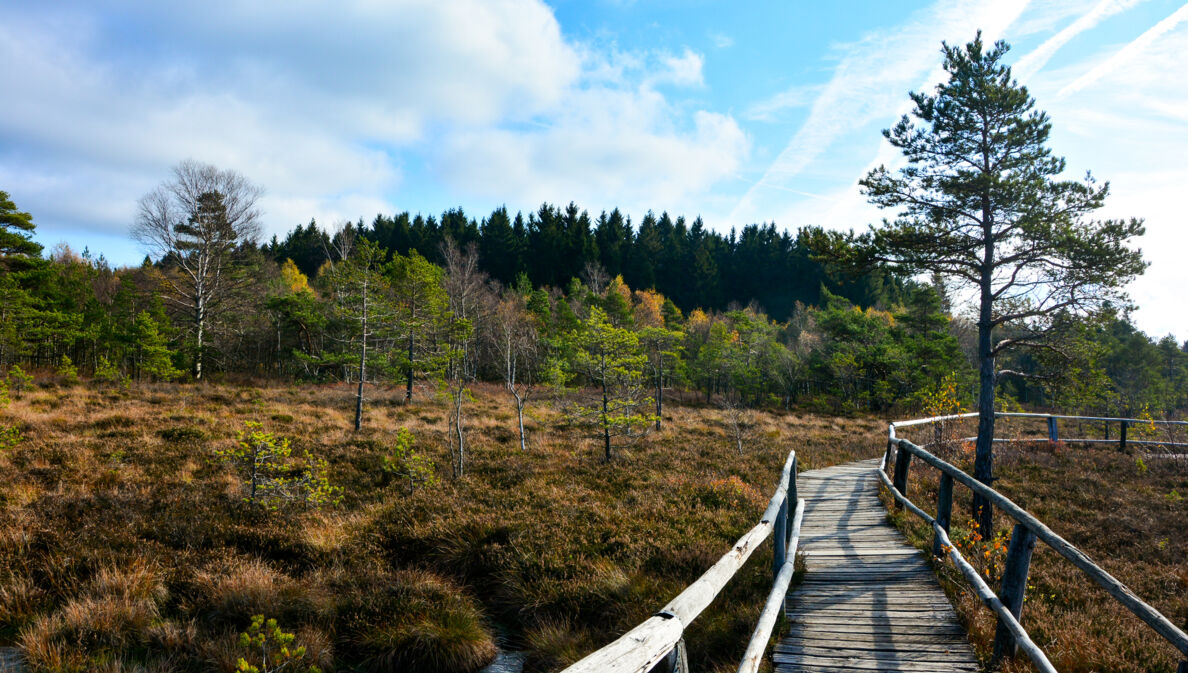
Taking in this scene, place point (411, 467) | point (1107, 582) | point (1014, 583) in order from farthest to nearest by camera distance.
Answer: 1. point (411, 467)
2. point (1014, 583)
3. point (1107, 582)

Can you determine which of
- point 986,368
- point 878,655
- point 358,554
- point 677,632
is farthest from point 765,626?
point 986,368

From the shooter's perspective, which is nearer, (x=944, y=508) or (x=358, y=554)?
(x=944, y=508)

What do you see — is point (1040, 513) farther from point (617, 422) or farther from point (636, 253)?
point (636, 253)

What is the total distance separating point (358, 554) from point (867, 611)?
24.5 ft

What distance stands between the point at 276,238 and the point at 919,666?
318ft

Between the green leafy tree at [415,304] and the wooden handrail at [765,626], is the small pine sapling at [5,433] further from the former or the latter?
the wooden handrail at [765,626]

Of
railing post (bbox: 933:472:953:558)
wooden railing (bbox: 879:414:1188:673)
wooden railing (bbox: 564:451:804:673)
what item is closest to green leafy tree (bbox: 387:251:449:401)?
railing post (bbox: 933:472:953:558)

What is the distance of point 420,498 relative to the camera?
1098 centimetres

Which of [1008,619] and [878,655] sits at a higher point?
[1008,619]

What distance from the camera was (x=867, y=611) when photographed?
4.96 meters

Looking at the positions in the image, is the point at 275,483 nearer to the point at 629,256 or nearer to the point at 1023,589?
the point at 1023,589

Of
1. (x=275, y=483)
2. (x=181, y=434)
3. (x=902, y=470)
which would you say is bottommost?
(x=181, y=434)

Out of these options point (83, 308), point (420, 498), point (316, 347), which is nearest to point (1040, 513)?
point (420, 498)

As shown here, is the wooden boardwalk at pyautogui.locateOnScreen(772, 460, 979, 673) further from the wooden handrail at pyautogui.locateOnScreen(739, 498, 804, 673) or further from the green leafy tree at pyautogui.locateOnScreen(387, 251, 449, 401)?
the green leafy tree at pyautogui.locateOnScreen(387, 251, 449, 401)
